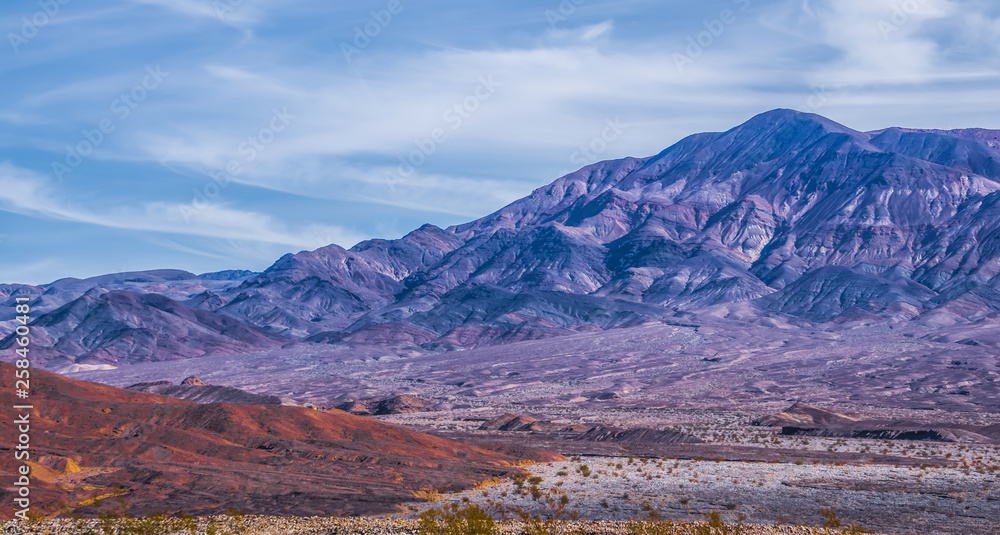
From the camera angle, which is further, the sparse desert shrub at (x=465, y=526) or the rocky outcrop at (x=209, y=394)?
the rocky outcrop at (x=209, y=394)

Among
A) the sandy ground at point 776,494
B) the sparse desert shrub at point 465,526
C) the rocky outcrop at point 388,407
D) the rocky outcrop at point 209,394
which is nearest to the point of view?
the sparse desert shrub at point 465,526

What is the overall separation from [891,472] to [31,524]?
3069 centimetres

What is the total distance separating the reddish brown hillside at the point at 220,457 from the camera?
26672 mm

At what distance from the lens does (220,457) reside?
33469mm

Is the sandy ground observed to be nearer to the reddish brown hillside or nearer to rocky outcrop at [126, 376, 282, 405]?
the reddish brown hillside

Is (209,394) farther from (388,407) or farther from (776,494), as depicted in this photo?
(776,494)

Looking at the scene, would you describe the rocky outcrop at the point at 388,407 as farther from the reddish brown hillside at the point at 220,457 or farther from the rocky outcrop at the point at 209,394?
the reddish brown hillside at the point at 220,457

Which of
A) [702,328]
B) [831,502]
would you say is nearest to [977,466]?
[831,502]

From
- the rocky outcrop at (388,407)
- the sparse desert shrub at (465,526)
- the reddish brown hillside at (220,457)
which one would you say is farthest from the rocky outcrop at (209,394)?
the sparse desert shrub at (465,526)

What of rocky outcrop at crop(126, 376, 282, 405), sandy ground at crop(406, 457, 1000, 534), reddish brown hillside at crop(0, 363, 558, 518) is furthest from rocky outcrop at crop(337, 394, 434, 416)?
→ sandy ground at crop(406, 457, 1000, 534)

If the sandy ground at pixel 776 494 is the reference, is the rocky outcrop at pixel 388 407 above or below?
below

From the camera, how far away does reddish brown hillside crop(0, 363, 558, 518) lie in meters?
26.7

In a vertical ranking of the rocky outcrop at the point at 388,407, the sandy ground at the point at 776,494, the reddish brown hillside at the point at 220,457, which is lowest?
the rocky outcrop at the point at 388,407

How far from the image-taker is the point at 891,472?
37.0 metres
